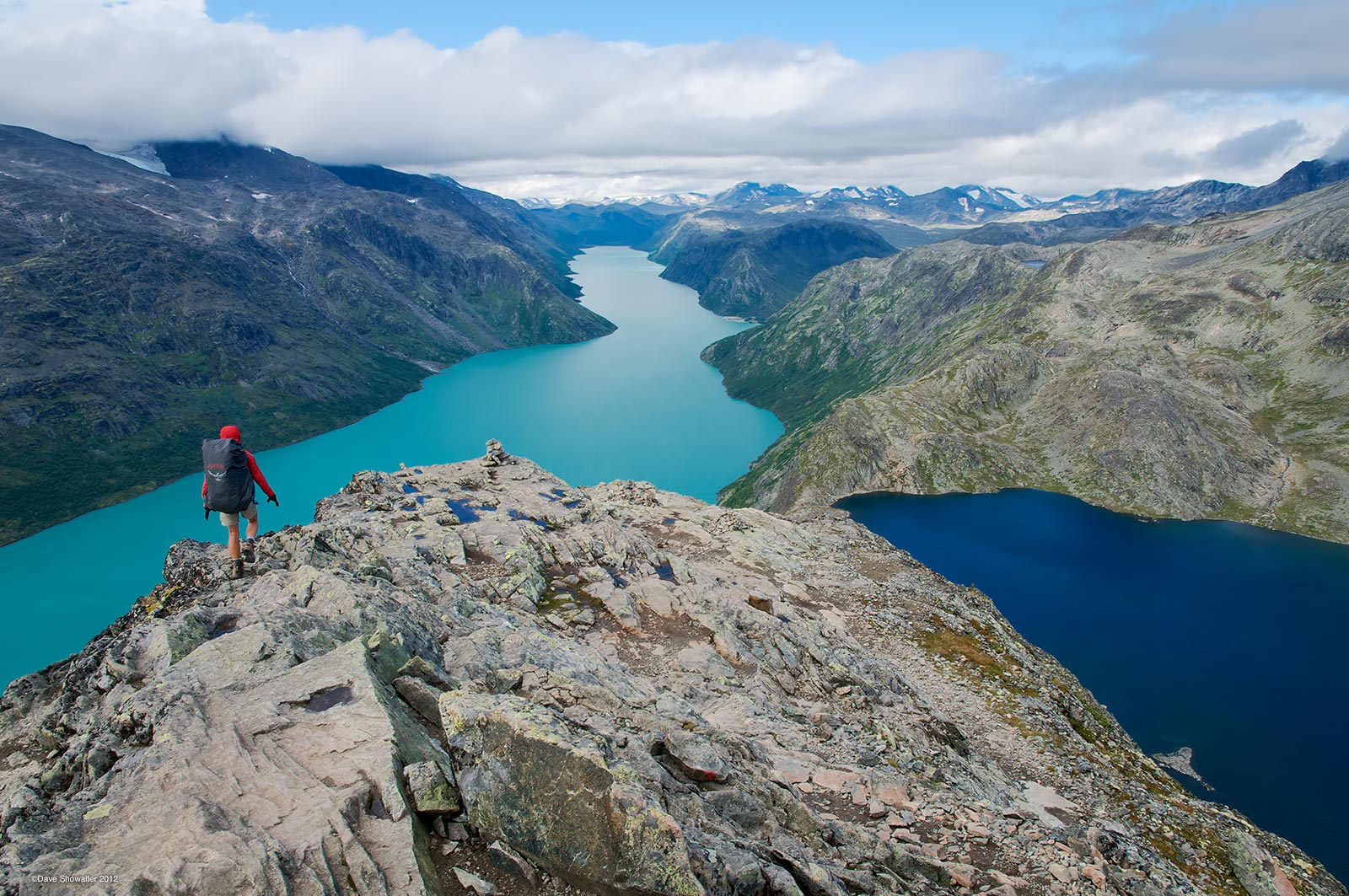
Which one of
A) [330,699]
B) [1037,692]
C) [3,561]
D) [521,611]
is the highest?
[330,699]

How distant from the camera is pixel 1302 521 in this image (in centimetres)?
14788

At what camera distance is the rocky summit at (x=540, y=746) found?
13.6m

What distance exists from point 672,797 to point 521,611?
839 inches

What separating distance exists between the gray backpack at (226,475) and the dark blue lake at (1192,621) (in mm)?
96887

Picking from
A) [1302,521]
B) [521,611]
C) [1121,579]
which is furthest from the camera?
[1302,521]

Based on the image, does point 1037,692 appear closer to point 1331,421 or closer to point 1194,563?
point 1194,563

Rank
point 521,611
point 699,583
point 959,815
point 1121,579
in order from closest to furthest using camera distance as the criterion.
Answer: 1. point 959,815
2. point 521,611
3. point 699,583
4. point 1121,579

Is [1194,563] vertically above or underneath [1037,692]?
underneath

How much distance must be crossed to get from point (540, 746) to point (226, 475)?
16.7m

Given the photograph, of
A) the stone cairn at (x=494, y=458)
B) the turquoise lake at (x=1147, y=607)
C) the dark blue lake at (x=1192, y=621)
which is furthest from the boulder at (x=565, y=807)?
the turquoise lake at (x=1147, y=607)

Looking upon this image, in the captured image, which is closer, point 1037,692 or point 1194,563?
point 1037,692

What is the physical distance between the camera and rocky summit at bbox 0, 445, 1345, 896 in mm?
13594

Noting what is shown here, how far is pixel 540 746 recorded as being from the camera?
14.9 m

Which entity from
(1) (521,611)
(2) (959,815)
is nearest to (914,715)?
(2) (959,815)
